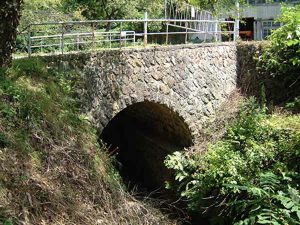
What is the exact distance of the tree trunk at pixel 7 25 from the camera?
6344 mm

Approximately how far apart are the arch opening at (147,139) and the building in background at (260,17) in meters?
11.5

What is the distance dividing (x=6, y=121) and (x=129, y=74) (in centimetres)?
365

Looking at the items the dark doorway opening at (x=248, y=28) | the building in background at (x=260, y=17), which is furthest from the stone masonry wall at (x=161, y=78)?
the building in background at (x=260, y=17)

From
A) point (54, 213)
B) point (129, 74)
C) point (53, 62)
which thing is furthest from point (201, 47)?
point (54, 213)

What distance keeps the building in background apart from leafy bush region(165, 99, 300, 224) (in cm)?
1320

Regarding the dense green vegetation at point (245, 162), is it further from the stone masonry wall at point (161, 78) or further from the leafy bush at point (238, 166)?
the stone masonry wall at point (161, 78)

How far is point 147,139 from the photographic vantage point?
12.6 m

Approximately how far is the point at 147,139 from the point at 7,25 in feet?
22.3

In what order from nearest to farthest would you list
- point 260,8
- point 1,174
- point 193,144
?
point 1,174, point 193,144, point 260,8

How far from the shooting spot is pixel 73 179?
6.10 m

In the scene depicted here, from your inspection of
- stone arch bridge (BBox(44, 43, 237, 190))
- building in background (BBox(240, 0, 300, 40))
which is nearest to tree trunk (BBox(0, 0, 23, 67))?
stone arch bridge (BBox(44, 43, 237, 190))

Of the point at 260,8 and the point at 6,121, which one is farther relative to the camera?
the point at 260,8

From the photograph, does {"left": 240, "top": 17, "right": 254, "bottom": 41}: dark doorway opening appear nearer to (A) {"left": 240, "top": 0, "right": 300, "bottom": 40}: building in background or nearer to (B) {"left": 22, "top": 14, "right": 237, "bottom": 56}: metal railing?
(A) {"left": 240, "top": 0, "right": 300, "bottom": 40}: building in background

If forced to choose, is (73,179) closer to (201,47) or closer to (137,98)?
(137,98)
